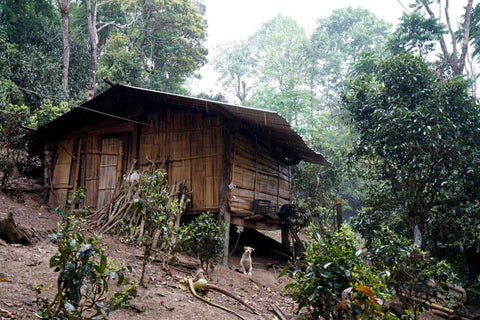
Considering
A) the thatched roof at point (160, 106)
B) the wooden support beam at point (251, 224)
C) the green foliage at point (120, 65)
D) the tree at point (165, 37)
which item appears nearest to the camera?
the thatched roof at point (160, 106)

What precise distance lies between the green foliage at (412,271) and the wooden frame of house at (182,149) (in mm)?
3338

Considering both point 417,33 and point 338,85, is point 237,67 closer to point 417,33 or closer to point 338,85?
point 338,85

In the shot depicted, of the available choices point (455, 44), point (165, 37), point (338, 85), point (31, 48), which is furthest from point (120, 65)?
point (338, 85)

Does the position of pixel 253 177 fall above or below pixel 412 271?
above

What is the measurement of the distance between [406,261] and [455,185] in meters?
3.64

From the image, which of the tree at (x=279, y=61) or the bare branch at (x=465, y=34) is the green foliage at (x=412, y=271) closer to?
the bare branch at (x=465, y=34)

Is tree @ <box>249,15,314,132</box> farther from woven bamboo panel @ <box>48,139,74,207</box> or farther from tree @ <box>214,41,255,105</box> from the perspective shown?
woven bamboo panel @ <box>48,139,74,207</box>

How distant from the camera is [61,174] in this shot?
10938 mm

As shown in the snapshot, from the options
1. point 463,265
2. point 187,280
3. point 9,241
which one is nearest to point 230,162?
point 187,280

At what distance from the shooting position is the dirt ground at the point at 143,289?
3.66 meters

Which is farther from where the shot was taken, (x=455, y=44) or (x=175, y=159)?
(x=455, y=44)

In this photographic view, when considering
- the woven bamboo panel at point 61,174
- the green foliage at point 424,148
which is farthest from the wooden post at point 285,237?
the woven bamboo panel at point 61,174

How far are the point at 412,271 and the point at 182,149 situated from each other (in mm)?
5991

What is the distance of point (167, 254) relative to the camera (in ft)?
20.8
